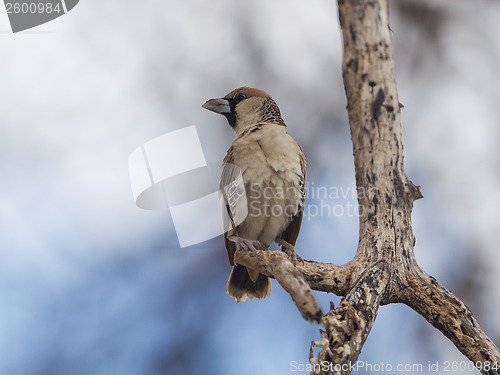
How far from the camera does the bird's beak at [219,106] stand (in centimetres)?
478

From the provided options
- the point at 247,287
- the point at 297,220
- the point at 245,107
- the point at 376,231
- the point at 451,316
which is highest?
the point at 245,107

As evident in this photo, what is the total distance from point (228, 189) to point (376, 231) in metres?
1.43

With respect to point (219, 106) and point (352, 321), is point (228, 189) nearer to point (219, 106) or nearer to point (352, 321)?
point (219, 106)

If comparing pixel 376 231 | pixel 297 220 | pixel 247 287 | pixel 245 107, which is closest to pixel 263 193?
pixel 297 220

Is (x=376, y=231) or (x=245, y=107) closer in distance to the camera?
(x=376, y=231)

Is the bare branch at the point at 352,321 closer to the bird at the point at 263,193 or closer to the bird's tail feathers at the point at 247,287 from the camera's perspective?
the bird at the point at 263,193

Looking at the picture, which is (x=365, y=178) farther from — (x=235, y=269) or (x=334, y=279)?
(x=235, y=269)

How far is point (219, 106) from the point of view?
479cm

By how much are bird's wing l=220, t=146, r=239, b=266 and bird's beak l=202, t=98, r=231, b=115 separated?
75cm

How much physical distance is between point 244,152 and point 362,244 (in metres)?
1.34

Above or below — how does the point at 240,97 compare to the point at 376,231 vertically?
above

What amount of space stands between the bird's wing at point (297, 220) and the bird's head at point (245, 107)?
0.55 metres

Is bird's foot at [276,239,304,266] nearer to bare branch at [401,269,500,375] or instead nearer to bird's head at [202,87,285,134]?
bare branch at [401,269,500,375]

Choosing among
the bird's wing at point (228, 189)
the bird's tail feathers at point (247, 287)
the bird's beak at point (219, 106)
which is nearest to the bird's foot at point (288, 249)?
the bird's tail feathers at point (247, 287)
